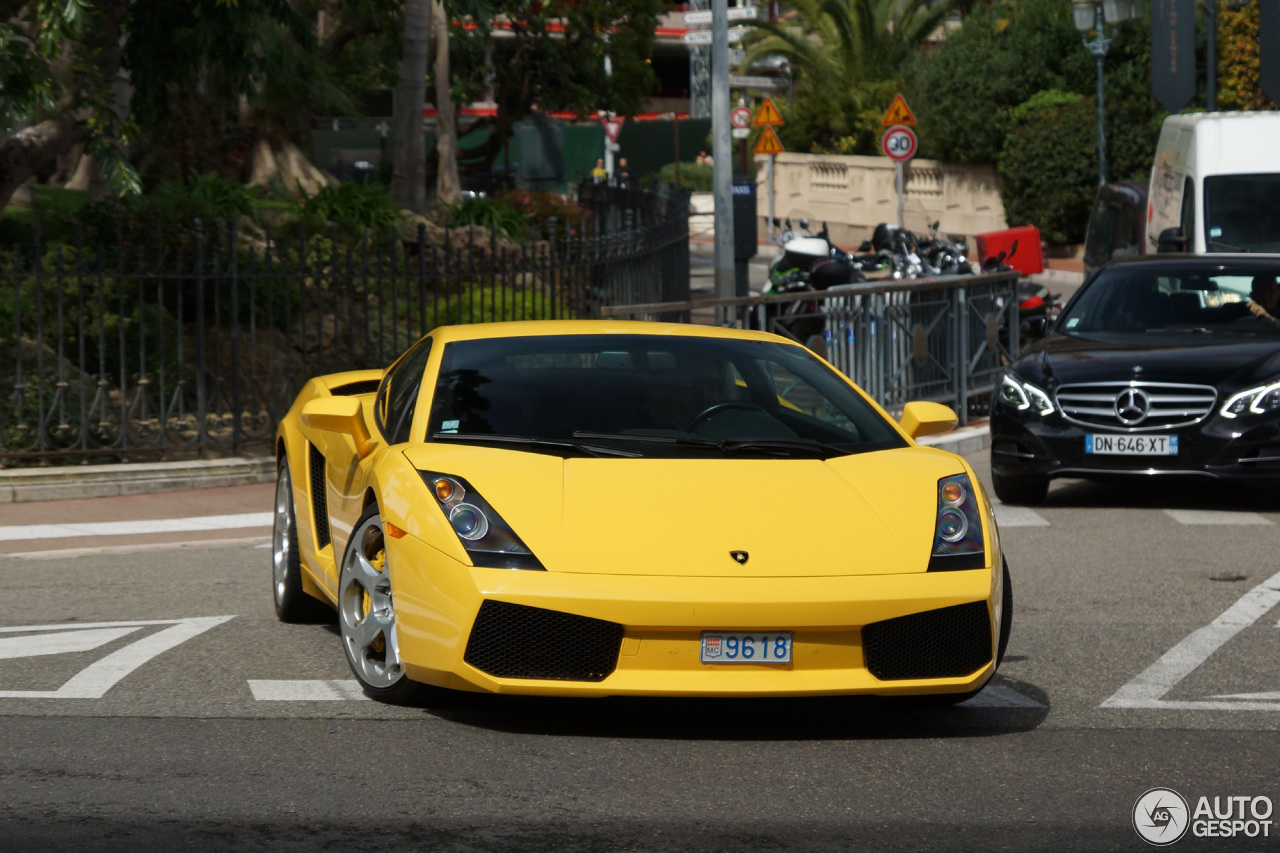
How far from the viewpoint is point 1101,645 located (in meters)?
7.42

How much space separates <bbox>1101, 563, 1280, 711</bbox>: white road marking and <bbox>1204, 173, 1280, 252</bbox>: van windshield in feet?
31.5

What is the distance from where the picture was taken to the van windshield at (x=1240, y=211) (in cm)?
1795

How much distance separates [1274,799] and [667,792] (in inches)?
63.3

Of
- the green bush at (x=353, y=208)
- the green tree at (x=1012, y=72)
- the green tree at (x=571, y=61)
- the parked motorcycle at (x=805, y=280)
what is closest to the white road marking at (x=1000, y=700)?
the parked motorcycle at (x=805, y=280)

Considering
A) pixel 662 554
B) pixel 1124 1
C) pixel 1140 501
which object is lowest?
pixel 1140 501

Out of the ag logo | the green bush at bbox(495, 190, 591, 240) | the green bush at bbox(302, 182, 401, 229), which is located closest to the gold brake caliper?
the ag logo

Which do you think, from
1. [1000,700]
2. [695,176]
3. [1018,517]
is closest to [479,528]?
[1000,700]

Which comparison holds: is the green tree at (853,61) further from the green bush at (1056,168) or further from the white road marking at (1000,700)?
the white road marking at (1000,700)

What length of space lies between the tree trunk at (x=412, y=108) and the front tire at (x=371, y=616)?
17.0 m

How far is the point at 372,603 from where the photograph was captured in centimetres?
594

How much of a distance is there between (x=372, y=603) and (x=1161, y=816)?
248 centimetres

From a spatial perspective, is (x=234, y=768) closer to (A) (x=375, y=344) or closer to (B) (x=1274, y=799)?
(B) (x=1274, y=799)

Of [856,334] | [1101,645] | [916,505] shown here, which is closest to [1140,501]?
[856,334]

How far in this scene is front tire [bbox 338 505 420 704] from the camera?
5.85 meters
